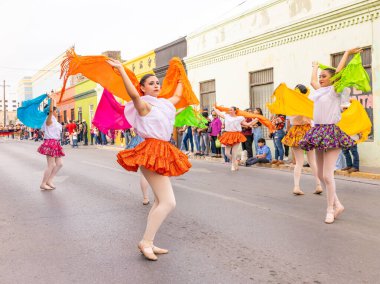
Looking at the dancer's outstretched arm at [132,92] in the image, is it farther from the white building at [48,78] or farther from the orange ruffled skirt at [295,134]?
the white building at [48,78]

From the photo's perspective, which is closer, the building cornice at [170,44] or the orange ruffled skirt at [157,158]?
the orange ruffled skirt at [157,158]

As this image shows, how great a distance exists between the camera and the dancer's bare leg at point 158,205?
4461 mm

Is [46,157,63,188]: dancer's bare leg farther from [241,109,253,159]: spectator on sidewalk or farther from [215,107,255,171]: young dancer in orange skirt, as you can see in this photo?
[241,109,253,159]: spectator on sidewalk

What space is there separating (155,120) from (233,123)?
8254 millimetres

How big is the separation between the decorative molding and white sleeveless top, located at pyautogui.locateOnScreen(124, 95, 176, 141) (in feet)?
32.7

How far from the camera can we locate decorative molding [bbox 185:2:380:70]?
13.2m

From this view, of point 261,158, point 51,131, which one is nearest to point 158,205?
point 51,131

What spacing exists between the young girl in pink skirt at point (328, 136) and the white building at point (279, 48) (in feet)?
23.9

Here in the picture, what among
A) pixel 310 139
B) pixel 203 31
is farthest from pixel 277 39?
pixel 310 139

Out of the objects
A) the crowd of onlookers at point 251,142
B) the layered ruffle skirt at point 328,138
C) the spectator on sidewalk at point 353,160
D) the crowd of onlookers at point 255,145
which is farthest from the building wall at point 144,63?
the layered ruffle skirt at point 328,138

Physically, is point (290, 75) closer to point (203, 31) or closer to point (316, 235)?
point (203, 31)

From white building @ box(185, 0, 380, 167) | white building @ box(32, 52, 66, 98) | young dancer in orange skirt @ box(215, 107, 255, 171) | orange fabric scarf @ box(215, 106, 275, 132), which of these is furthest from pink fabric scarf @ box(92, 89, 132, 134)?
white building @ box(32, 52, 66, 98)

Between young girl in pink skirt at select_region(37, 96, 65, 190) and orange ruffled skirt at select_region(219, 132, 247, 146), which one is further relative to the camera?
orange ruffled skirt at select_region(219, 132, 247, 146)

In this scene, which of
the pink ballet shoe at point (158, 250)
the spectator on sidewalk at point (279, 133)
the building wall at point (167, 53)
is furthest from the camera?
the building wall at point (167, 53)
